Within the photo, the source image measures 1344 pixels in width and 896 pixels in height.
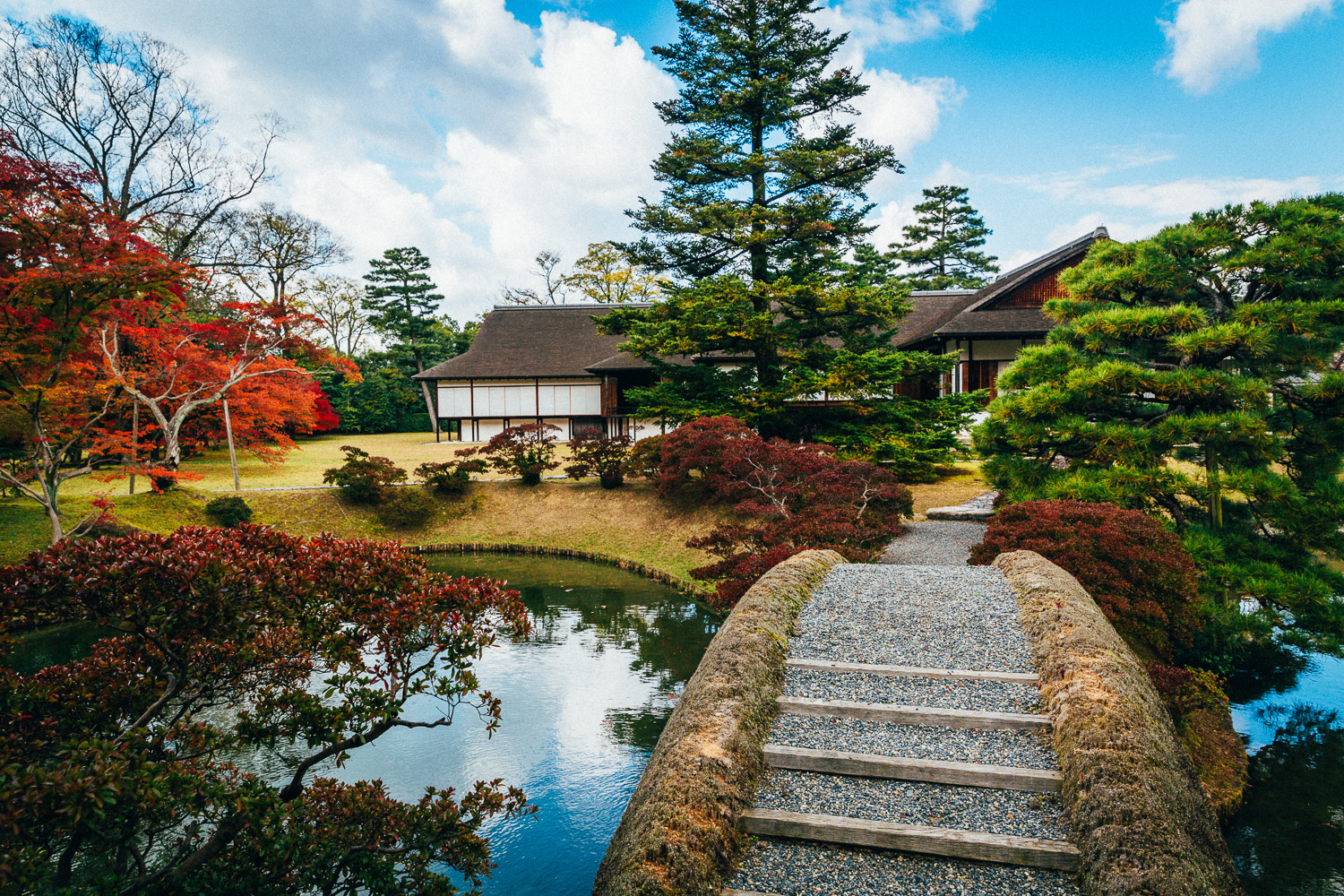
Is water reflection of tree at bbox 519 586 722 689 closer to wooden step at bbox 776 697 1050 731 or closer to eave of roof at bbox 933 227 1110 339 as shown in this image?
wooden step at bbox 776 697 1050 731

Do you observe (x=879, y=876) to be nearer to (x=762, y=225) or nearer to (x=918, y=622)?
(x=918, y=622)

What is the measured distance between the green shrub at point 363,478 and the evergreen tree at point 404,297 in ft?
60.4

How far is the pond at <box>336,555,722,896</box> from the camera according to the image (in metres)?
4.43

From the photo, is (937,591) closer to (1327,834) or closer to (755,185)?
(1327,834)

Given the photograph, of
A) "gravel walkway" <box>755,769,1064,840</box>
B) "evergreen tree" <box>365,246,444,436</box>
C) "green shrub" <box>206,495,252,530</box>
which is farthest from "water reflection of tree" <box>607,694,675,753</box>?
"evergreen tree" <box>365,246,444,436</box>

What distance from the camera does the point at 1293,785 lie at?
5.05m

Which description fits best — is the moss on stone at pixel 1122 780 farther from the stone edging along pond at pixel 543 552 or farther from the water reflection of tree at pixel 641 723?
the stone edging along pond at pixel 543 552

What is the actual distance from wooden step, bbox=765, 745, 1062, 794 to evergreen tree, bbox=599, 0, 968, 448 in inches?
415

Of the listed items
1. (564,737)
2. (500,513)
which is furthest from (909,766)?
(500,513)

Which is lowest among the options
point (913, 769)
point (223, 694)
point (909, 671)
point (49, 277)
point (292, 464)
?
point (913, 769)

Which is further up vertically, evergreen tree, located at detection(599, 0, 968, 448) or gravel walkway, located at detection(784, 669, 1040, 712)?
evergreen tree, located at detection(599, 0, 968, 448)

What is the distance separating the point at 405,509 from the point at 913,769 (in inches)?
505

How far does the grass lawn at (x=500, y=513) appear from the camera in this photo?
12148 mm

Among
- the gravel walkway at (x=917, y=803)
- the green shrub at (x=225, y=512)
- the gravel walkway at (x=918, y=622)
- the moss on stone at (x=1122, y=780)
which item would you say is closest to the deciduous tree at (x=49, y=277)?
the green shrub at (x=225, y=512)
